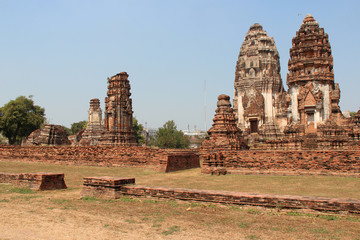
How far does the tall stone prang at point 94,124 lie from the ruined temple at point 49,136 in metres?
9.04

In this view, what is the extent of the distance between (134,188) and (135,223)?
1.85 metres

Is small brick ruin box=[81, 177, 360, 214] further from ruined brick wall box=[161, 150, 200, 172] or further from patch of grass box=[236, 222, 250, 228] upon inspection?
ruined brick wall box=[161, 150, 200, 172]

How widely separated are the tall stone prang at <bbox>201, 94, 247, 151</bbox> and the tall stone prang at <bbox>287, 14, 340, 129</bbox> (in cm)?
747

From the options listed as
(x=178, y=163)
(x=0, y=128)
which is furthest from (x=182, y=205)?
(x=0, y=128)

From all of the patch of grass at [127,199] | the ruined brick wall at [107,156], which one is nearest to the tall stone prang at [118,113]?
the ruined brick wall at [107,156]

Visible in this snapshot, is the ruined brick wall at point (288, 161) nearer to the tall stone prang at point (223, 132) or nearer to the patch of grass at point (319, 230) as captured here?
the tall stone prang at point (223, 132)

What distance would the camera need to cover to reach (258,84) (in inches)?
1446

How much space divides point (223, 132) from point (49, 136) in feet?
44.0

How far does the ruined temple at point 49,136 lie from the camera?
23.2 m

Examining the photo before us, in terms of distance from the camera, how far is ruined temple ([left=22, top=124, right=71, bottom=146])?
915 inches

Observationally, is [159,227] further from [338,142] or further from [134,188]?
[338,142]

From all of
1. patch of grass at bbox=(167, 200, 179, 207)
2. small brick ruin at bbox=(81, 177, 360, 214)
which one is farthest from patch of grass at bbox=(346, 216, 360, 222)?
patch of grass at bbox=(167, 200, 179, 207)

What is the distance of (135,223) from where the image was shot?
5117mm

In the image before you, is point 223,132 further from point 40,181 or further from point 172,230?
point 172,230
